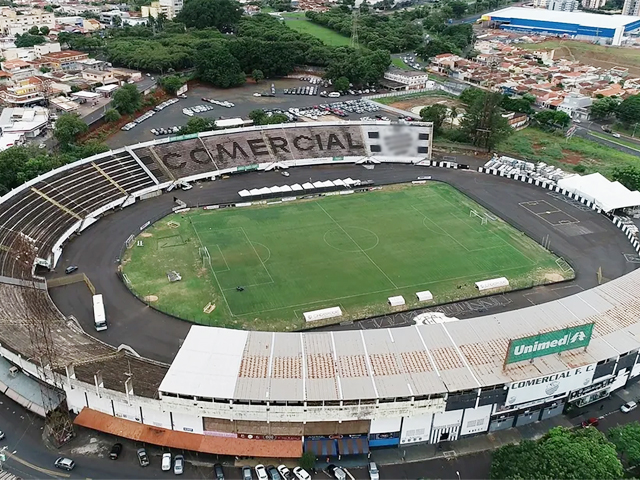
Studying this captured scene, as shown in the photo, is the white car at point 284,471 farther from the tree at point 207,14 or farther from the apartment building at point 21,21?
the apartment building at point 21,21

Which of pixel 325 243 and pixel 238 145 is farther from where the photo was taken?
pixel 238 145

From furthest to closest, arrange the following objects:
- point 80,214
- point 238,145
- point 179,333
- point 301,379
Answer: point 238,145 → point 80,214 → point 179,333 → point 301,379

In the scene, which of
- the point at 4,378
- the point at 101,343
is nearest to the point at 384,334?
the point at 101,343

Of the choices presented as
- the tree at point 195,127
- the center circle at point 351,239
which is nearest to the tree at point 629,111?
the center circle at point 351,239

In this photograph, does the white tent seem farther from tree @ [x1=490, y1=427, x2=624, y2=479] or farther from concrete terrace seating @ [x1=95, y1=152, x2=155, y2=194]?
concrete terrace seating @ [x1=95, y1=152, x2=155, y2=194]

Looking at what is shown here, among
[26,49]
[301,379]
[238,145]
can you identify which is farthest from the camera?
[26,49]

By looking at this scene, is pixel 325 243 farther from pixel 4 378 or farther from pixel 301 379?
→ pixel 4 378

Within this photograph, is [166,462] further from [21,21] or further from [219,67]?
[21,21]

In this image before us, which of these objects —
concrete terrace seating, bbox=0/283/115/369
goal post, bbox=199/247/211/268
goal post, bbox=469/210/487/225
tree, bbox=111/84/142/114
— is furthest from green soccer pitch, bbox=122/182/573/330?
tree, bbox=111/84/142/114
